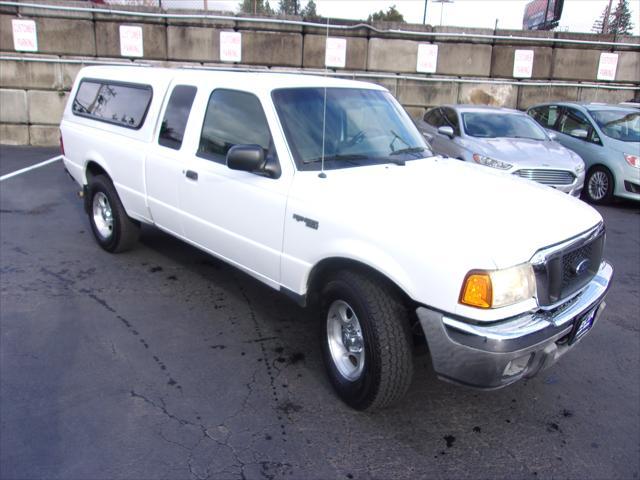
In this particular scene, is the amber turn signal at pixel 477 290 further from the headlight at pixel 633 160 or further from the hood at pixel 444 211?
the headlight at pixel 633 160

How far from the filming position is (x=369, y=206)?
309cm

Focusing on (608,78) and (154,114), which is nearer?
(154,114)

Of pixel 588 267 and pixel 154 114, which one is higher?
pixel 154 114

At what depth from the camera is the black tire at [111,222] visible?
558 cm

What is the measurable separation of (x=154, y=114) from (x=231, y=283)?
5.68 ft

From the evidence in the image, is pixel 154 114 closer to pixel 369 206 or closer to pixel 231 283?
pixel 231 283

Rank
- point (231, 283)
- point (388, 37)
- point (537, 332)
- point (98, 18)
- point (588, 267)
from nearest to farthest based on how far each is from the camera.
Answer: point (537, 332) < point (588, 267) < point (231, 283) < point (98, 18) < point (388, 37)

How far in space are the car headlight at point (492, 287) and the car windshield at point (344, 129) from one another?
4.43 feet

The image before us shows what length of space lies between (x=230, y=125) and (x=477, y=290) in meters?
2.33

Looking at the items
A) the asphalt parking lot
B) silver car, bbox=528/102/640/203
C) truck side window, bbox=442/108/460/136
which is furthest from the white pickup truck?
silver car, bbox=528/102/640/203

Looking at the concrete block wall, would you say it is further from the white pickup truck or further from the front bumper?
the front bumper

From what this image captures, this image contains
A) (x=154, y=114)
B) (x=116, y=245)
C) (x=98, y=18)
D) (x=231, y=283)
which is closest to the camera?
(x=154, y=114)

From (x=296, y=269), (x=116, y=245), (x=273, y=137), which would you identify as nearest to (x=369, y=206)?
(x=296, y=269)

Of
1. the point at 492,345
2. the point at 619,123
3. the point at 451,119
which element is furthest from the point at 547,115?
the point at 492,345
